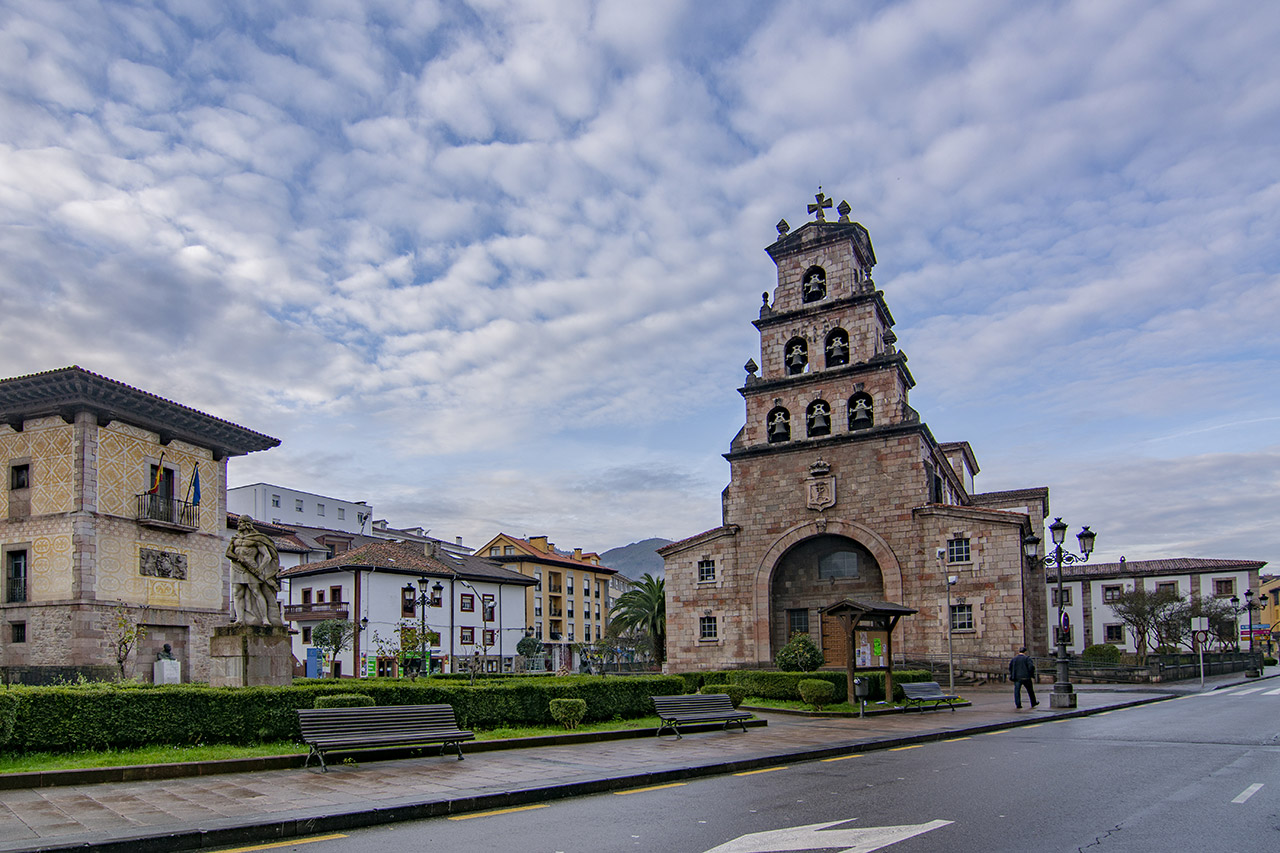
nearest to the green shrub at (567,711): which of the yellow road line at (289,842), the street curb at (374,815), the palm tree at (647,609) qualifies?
the street curb at (374,815)

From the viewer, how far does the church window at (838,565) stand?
126ft

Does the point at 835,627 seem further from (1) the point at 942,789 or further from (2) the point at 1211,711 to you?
(1) the point at 942,789

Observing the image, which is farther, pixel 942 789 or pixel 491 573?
pixel 491 573

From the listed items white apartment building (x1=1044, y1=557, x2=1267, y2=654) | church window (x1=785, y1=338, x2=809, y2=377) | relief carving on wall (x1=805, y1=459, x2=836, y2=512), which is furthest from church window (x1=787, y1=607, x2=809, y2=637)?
white apartment building (x1=1044, y1=557, x2=1267, y2=654)

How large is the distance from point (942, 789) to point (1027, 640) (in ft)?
89.5

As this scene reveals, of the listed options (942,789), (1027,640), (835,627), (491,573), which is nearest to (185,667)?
(835,627)

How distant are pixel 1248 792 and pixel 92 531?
2882 cm

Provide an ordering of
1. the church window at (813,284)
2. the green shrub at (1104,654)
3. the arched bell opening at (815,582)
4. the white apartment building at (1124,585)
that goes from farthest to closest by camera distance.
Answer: the white apartment building at (1124,585), the green shrub at (1104,654), the church window at (813,284), the arched bell opening at (815,582)

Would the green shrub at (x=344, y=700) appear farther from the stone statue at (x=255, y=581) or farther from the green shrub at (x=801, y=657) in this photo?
the green shrub at (x=801, y=657)

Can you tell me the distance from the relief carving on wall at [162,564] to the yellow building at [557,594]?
1647 inches

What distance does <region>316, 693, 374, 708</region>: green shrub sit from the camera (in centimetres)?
1416

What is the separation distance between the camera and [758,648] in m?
38.8

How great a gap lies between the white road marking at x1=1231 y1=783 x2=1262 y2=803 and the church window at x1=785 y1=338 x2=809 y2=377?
30.6 metres

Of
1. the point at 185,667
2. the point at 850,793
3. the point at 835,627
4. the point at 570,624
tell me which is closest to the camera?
the point at 850,793
